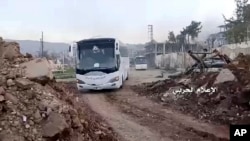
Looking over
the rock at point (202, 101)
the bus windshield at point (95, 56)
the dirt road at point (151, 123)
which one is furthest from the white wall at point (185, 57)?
the dirt road at point (151, 123)

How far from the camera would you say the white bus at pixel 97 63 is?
66.4 ft

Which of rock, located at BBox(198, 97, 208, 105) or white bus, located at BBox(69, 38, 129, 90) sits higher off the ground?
white bus, located at BBox(69, 38, 129, 90)

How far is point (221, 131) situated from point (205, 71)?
28.4 ft

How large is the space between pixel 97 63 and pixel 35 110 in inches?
501

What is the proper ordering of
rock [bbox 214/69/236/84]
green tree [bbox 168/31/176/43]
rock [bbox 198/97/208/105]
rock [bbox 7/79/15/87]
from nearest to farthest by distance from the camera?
rock [bbox 7/79/15/87] → rock [bbox 198/97/208/105] → rock [bbox 214/69/236/84] → green tree [bbox 168/31/176/43]

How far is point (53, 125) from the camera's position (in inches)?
296

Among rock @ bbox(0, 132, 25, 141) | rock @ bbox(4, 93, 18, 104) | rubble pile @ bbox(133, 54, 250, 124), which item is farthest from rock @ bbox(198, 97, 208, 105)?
rock @ bbox(0, 132, 25, 141)

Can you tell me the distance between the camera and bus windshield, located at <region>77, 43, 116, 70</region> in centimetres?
2041

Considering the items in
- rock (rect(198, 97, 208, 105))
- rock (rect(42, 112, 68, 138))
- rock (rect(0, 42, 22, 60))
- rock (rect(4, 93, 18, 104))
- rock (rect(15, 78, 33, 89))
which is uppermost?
rock (rect(0, 42, 22, 60))

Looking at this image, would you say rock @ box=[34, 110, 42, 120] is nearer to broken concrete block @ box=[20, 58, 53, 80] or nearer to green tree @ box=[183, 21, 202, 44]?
broken concrete block @ box=[20, 58, 53, 80]

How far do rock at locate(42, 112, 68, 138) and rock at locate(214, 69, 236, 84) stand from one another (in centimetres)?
860

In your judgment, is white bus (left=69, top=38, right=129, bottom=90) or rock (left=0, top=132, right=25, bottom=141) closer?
rock (left=0, top=132, right=25, bottom=141)

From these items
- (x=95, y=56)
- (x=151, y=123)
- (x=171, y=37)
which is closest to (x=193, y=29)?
(x=171, y=37)

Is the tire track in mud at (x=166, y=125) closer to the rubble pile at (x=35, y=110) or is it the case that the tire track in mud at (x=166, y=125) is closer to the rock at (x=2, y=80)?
the rubble pile at (x=35, y=110)
